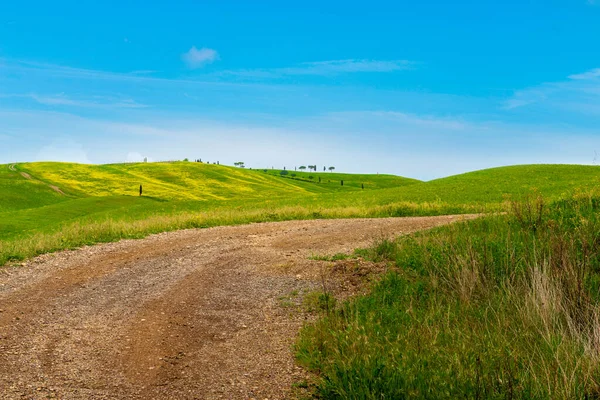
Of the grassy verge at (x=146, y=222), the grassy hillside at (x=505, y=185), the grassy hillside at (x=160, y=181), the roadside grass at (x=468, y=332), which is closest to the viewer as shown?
the roadside grass at (x=468, y=332)

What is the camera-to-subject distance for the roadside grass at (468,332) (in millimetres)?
5719

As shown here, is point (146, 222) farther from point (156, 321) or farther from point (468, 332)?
point (468, 332)

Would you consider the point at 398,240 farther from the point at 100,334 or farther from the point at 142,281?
the point at 100,334

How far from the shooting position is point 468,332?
23.8 feet

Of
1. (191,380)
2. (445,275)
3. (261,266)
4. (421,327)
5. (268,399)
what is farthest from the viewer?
(261,266)

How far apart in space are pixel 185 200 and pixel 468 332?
49857 mm

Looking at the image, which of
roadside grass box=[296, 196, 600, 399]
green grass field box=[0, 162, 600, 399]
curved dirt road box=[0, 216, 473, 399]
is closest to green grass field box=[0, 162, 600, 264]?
green grass field box=[0, 162, 600, 399]

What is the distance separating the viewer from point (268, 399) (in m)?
6.25

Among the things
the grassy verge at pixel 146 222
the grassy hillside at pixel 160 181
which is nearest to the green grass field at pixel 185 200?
the grassy verge at pixel 146 222

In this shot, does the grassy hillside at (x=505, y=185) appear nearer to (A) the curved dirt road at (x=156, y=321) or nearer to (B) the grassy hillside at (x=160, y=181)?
(A) the curved dirt road at (x=156, y=321)

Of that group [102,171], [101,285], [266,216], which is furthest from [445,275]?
[102,171]

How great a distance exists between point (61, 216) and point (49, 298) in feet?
114

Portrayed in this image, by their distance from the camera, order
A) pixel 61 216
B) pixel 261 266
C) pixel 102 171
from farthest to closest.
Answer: pixel 102 171 → pixel 61 216 → pixel 261 266

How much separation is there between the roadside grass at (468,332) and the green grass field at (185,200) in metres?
9.53
